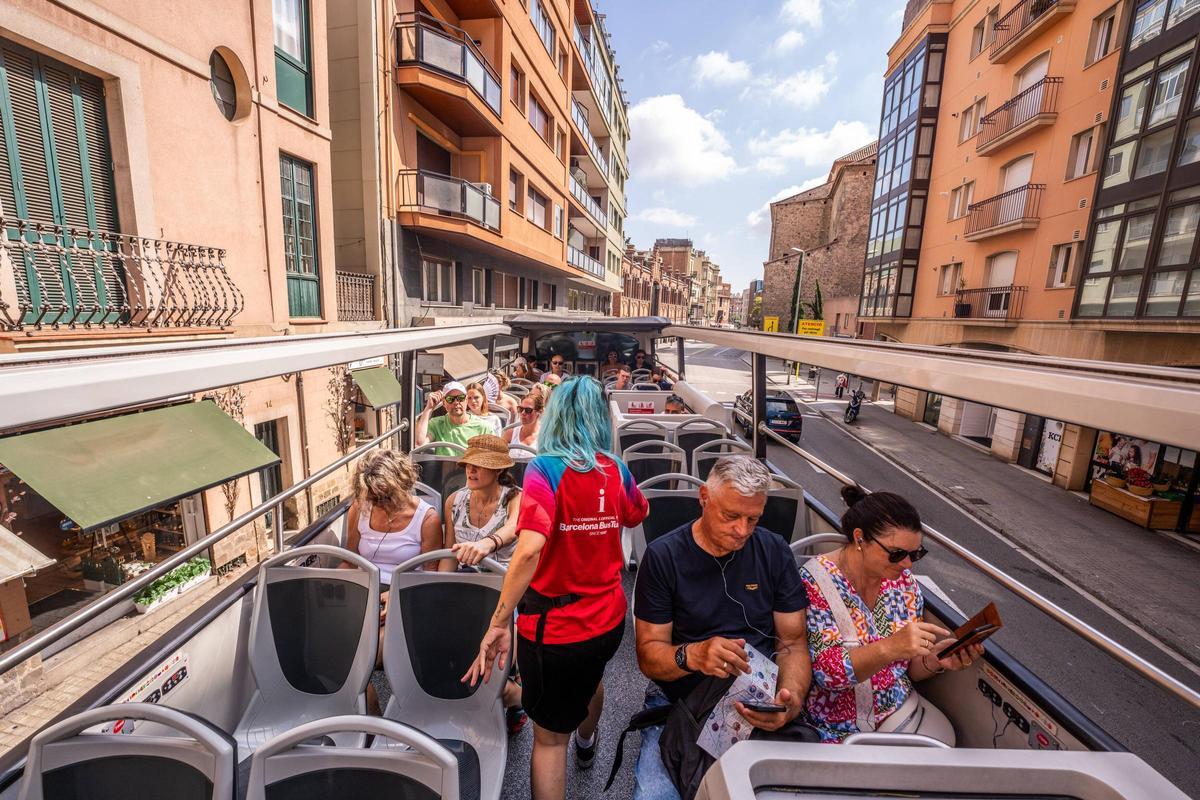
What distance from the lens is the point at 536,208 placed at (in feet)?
60.3

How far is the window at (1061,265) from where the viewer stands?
13977mm

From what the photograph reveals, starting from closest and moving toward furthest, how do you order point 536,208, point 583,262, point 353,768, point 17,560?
point 353,768, point 17,560, point 536,208, point 583,262

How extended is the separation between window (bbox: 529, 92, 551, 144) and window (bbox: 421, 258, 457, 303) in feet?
21.6

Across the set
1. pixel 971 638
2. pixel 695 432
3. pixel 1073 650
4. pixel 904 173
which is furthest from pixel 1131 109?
pixel 971 638

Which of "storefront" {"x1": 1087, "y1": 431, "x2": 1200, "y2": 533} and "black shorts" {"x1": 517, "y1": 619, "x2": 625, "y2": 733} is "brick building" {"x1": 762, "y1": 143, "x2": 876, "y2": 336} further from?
"black shorts" {"x1": 517, "y1": 619, "x2": 625, "y2": 733}

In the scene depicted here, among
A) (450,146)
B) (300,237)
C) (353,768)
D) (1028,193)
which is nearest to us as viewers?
(353,768)

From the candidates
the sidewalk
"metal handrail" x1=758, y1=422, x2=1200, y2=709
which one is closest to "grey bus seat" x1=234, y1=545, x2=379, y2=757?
"metal handrail" x1=758, y1=422, x2=1200, y2=709

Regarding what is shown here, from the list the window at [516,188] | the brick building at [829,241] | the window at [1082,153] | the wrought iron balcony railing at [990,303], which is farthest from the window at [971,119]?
the window at [516,188]

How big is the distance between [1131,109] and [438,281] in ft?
59.5

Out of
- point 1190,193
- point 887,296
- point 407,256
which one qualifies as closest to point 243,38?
point 407,256

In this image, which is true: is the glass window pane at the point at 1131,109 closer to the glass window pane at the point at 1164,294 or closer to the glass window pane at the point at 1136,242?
the glass window pane at the point at 1136,242

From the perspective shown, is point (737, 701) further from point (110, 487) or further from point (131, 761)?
point (110, 487)

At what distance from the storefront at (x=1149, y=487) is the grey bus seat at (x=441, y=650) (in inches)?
575

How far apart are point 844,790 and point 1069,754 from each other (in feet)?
1.43
